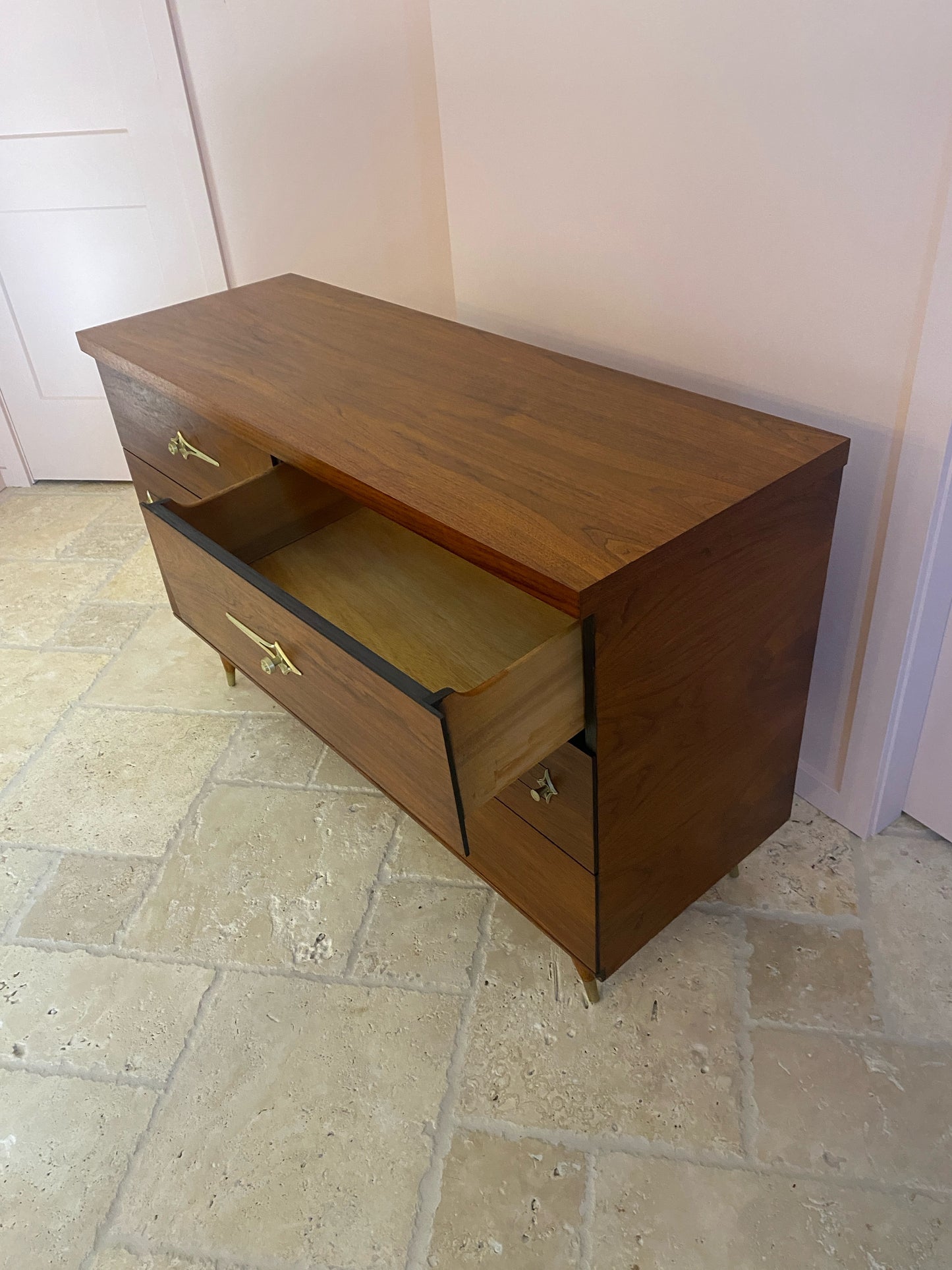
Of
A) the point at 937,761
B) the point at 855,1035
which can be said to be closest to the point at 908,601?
the point at 937,761

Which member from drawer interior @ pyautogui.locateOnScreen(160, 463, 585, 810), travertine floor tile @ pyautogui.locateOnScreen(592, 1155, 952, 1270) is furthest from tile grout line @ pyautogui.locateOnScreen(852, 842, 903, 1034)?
drawer interior @ pyautogui.locateOnScreen(160, 463, 585, 810)

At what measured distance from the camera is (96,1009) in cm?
127

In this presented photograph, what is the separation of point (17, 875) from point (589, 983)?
3.00 feet

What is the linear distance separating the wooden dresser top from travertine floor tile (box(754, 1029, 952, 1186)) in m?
0.68

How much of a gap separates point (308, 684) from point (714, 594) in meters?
0.48

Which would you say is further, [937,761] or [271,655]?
[937,761]

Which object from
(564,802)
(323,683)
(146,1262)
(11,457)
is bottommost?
(146,1262)

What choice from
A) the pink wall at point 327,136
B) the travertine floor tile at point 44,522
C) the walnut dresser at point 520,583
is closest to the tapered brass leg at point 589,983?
the walnut dresser at point 520,583

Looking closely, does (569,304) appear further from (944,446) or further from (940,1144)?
(940,1144)

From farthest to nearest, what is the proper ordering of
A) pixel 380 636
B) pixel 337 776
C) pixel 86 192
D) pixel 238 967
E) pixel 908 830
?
pixel 86 192, pixel 337 776, pixel 908 830, pixel 238 967, pixel 380 636

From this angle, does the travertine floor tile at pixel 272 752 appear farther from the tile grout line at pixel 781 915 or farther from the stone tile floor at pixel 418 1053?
the tile grout line at pixel 781 915

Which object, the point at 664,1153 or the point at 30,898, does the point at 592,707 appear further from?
the point at 30,898

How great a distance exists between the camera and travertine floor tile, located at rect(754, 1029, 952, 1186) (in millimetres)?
1031

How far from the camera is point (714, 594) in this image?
3.17ft
